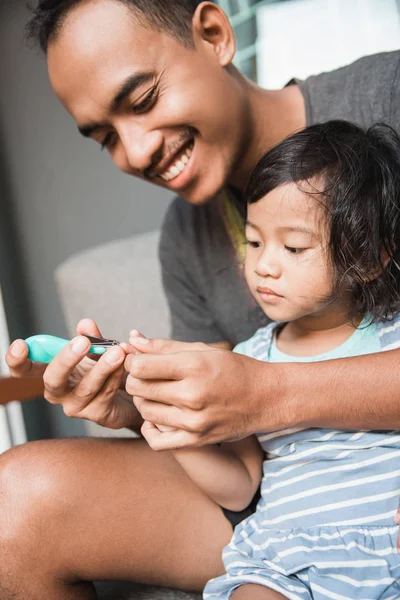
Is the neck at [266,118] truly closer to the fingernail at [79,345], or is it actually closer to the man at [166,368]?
the man at [166,368]

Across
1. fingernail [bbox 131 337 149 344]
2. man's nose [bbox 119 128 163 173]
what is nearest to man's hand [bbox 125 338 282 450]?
fingernail [bbox 131 337 149 344]

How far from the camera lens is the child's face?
955 mm

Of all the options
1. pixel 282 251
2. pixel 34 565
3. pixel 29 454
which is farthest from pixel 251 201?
pixel 34 565

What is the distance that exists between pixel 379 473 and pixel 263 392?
215mm

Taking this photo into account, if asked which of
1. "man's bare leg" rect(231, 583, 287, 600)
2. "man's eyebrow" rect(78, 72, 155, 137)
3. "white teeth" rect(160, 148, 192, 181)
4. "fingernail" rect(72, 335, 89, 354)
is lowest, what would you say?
"man's bare leg" rect(231, 583, 287, 600)

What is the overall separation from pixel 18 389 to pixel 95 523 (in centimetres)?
56

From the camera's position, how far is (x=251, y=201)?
1027 mm

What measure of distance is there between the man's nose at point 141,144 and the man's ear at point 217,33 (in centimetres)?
22

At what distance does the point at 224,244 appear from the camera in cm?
139

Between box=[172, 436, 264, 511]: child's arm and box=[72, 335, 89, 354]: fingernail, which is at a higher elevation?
box=[72, 335, 89, 354]: fingernail

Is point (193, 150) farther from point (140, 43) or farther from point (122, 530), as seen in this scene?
point (122, 530)

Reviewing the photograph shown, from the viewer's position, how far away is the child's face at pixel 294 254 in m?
0.96

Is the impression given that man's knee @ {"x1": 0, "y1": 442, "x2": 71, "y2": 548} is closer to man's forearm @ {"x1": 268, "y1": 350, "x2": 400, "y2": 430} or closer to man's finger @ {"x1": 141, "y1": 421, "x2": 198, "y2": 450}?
man's finger @ {"x1": 141, "y1": 421, "x2": 198, "y2": 450}

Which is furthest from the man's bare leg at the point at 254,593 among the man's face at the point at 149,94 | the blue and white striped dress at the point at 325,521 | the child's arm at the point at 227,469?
the man's face at the point at 149,94
